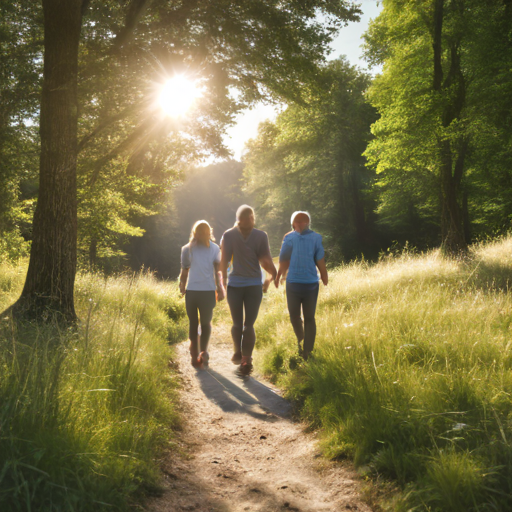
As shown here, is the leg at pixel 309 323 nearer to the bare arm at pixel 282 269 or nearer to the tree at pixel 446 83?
the bare arm at pixel 282 269

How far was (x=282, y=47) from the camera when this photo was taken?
769cm

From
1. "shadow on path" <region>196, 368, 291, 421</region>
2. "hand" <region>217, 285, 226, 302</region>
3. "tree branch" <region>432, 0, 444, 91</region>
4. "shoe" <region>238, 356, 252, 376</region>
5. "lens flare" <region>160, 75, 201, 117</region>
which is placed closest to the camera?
"shadow on path" <region>196, 368, 291, 421</region>

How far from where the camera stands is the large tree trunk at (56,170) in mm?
6168

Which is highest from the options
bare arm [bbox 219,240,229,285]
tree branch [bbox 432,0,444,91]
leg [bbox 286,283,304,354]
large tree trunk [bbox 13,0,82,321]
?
tree branch [bbox 432,0,444,91]

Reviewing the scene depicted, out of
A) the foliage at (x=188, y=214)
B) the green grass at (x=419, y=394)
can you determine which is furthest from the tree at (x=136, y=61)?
the foliage at (x=188, y=214)

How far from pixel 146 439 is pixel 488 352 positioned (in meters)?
3.47

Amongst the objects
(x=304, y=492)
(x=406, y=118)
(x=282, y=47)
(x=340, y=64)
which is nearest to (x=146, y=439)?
(x=304, y=492)

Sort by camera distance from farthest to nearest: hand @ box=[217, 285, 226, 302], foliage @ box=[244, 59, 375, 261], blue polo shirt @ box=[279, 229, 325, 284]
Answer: foliage @ box=[244, 59, 375, 261] → hand @ box=[217, 285, 226, 302] → blue polo shirt @ box=[279, 229, 325, 284]

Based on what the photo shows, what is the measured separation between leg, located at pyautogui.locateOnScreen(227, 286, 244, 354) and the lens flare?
19.2ft

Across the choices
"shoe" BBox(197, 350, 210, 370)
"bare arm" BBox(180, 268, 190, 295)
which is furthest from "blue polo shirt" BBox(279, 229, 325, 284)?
"shoe" BBox(197, 350, 210, 370)

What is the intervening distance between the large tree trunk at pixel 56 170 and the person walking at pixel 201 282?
6.52 feet

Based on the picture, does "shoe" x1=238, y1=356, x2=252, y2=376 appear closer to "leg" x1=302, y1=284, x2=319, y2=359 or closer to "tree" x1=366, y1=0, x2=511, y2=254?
"leg" x1=302, y1=284, x2=319, y2=359

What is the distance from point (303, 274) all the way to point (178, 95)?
657cm

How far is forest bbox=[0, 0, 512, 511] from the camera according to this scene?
2643 millimetres
